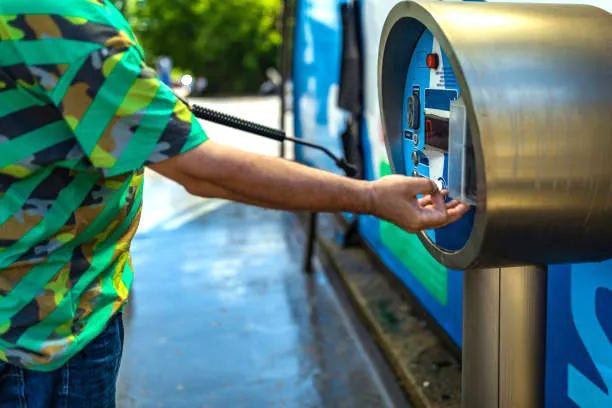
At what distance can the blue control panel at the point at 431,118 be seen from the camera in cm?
168

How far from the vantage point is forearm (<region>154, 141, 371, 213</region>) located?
1373 mm

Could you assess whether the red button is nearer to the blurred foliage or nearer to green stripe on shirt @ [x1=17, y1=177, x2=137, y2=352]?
green stripe on shirt @ [x1=17, y1=177, x2=137, y2=352]

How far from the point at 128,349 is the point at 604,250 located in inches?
117

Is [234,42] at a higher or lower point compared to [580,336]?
higher

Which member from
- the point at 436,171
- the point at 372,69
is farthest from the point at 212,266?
the point at 436,171

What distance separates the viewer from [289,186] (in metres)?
1.42

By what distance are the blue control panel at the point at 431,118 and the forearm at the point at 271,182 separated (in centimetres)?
33

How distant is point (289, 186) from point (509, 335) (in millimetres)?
665

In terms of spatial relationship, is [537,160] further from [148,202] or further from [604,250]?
[148,202]

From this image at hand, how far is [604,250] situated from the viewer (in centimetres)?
155

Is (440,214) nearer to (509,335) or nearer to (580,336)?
(509,335)

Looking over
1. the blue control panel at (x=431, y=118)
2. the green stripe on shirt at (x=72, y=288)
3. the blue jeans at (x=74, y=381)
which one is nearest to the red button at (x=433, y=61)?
the blue control panel at (x=431, y=118)

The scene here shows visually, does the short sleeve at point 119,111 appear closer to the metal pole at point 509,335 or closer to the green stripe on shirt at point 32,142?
the green stripe on shirt at point 32,142

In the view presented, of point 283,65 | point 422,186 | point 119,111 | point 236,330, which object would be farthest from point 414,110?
point 283,65
